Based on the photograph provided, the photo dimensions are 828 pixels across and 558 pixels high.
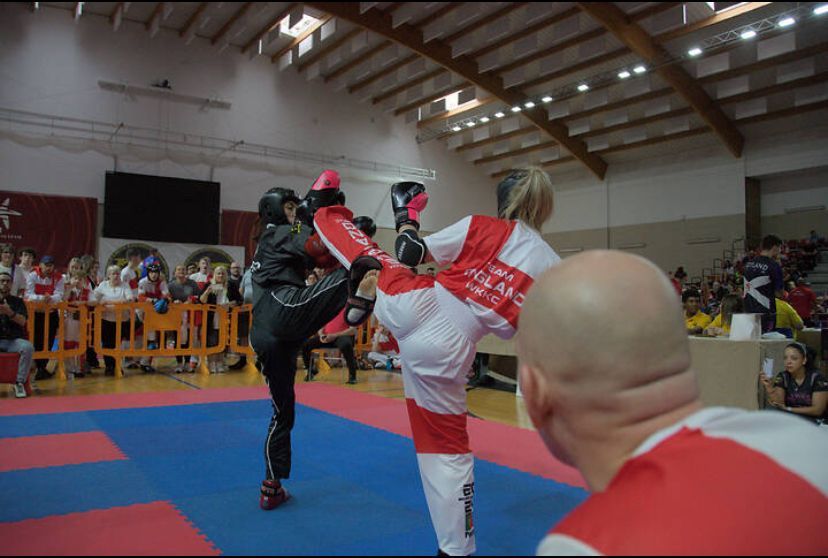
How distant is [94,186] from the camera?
45.2ft

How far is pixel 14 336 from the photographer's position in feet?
22.1

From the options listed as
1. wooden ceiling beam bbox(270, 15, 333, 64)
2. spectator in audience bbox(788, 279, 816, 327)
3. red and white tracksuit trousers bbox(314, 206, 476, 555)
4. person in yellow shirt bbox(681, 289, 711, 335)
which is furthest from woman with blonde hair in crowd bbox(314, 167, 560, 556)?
spectator in audience bbox(788, 279, 816, 327)

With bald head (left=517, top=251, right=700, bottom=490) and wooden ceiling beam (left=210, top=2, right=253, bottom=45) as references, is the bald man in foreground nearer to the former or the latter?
bald head (left=517, top=251, right=700, bottom=490)

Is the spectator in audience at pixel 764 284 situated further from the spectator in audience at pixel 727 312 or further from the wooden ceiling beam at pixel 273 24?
the wooden ceiling beam at pixel 273 24

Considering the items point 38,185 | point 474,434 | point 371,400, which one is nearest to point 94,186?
point 38,185

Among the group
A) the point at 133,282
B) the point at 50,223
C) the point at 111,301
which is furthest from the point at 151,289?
the point at 50,223

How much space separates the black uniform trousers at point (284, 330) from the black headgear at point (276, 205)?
392mm

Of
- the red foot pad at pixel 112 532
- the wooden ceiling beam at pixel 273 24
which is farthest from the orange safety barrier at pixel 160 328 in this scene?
the wooden ceiling beam at pixel 273 24

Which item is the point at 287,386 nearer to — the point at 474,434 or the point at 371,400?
the point at 474,434

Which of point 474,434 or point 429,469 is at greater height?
point 429,469

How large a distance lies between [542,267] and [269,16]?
207 cm

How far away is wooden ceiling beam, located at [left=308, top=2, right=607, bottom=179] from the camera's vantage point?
5109 millimetres

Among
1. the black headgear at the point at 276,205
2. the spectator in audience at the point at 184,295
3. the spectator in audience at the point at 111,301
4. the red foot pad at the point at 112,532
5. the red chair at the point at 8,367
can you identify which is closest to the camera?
the red foot pad at the point at 112,532

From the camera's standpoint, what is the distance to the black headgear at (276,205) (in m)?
3.23
